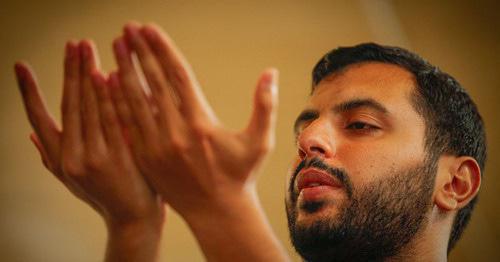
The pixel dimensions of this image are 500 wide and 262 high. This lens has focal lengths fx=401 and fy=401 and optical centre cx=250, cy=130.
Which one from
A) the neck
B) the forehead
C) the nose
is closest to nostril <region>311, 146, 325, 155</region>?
the nose

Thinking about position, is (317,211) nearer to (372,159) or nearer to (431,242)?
(372,159)

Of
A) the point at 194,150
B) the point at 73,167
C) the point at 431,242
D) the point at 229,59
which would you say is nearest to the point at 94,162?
the point at 73,167

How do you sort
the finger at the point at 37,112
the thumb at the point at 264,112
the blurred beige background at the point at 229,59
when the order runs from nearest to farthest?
the thumb at the point at 264,112 < the finger at the point at 37,112 < the blurred beige background at the point at 229,59

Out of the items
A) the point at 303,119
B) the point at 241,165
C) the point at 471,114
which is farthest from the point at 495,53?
the point at 241,165

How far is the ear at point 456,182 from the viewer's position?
2.47 feet

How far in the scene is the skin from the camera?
687mm

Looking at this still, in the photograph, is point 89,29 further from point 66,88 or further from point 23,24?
point 66,88

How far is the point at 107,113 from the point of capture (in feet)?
1.54

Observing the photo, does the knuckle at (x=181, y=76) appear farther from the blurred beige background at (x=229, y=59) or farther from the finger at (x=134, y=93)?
the blurred beige background at (x=229, y=59)

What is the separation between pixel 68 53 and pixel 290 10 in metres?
0.84

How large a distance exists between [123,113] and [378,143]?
1.46 ft

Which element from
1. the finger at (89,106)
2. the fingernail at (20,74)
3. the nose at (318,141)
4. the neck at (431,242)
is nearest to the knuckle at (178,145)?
the finger at (89,106)

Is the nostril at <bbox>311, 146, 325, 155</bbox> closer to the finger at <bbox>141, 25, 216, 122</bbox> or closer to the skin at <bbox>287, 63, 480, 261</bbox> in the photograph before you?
the skin at <bbox>287, 63, 480, 261</bbox>

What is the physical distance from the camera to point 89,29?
107cm
